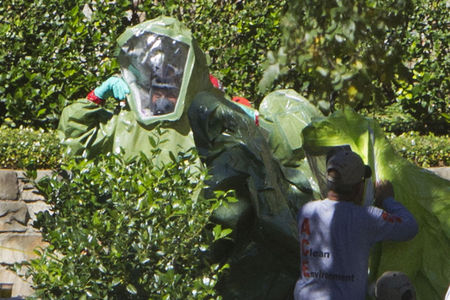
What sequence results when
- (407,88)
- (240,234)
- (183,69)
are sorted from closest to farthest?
1. (240,234)
2. (183,69)
3. (407,88)

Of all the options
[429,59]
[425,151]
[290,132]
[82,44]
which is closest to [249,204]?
[290,132]

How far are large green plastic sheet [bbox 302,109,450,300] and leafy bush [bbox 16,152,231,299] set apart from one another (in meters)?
0.73

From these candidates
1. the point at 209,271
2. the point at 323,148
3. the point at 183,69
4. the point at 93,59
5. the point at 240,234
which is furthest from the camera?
the point at 93,59

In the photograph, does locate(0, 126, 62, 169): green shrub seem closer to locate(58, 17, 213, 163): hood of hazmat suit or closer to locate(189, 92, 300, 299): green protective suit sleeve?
locate(58, 17, 213, 163): hood of hazmat suit

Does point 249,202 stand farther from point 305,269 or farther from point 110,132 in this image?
point 110,132

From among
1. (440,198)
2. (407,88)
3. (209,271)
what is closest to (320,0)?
(440,198)

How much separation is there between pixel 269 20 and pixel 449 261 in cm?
638

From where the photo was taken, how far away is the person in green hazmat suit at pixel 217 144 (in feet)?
17.7

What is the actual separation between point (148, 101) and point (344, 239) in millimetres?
2233

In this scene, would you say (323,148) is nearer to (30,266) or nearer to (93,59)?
(30,266)

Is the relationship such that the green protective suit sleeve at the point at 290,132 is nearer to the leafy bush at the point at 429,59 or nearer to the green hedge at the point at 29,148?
the green hedge at the point at 29,148

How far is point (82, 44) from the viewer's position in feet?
34.0

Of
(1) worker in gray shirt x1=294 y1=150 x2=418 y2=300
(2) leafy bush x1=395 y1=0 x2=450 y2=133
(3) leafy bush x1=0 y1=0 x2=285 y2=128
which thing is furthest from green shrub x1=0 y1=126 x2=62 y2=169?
(1) worker in gray shirt x1=294 y1=150 x2=418 y2=300

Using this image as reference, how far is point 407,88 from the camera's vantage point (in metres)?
11.4
